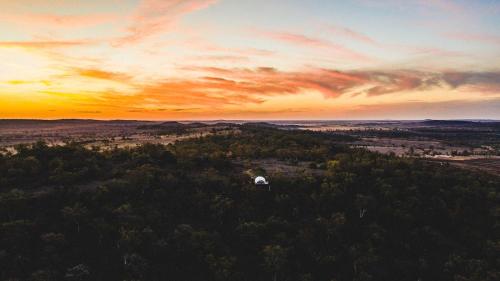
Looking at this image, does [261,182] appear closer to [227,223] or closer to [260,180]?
[260,180]

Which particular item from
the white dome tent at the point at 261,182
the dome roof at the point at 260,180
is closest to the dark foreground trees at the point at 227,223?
the white dome tent at the point at 261,182

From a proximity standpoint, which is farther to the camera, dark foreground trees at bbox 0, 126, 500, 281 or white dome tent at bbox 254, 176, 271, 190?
white dome tent at bbox 254, 176, 271, 190

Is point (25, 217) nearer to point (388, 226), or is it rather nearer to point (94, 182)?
point (94, 182)

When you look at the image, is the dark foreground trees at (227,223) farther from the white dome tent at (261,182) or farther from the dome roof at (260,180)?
the dome roof at (260,180)

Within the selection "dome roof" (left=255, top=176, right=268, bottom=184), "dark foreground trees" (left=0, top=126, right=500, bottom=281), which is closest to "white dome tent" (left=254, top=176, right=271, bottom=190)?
"dome roof" (left=255, top=176, right=268, bottom=184)

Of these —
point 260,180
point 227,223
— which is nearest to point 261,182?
point 260,180

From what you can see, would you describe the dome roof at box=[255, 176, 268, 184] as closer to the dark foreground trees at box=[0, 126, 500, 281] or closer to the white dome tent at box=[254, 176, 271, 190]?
the white dome tent at box=[254, 176, 271, 190]

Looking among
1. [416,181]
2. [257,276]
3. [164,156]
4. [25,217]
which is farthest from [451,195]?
[25,217]

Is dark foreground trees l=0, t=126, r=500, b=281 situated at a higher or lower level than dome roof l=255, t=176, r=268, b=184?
lower
